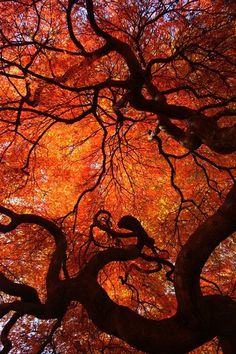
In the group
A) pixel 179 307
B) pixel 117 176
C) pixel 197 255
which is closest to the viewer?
pixel 197 255

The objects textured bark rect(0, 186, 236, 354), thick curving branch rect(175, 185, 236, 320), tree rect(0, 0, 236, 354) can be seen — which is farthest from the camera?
tree rect(0, 0, 236, 354)

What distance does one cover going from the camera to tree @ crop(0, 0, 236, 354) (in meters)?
4.50

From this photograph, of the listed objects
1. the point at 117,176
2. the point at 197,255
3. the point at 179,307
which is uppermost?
the point at 117,176

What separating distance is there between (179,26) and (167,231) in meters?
4.58

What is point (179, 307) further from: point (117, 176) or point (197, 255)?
point (117, 176)

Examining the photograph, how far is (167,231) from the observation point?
9.28 m

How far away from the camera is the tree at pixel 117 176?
4500 mm

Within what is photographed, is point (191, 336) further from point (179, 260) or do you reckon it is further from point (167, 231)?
point (167, 231)

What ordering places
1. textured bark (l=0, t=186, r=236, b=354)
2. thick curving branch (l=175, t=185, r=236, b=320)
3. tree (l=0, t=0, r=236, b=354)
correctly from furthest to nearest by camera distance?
tree (l=0, t=0, r=236, b=354) < textured bark (l=0, t=186, r=236, b=354) < thick curving branch (l=175, t=185, r=236, b=320)

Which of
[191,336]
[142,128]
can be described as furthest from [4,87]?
[191,336]

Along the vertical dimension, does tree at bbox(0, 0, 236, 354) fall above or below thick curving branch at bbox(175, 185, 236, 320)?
above

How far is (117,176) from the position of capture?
9.62 meters

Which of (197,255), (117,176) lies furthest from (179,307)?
(117,176)

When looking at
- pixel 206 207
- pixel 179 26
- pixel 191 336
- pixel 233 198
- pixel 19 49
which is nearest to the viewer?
pixel 233 198
